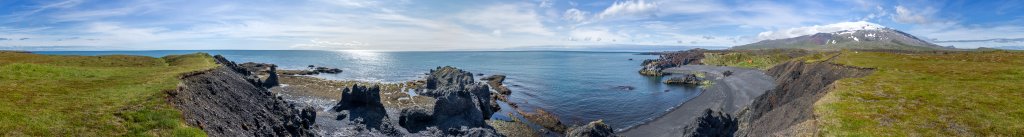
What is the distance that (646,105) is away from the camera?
220 feet

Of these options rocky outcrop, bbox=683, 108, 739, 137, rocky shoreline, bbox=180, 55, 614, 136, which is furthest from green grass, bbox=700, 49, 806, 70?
rocky outcrop, bbox=683, 108, 739, 137

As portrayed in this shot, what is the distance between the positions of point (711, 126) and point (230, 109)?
110 ft

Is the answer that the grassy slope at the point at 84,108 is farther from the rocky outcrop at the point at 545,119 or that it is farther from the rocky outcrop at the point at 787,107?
the rocky outcrop at the point at 545,119

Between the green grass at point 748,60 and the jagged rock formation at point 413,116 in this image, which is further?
the green grass at point 748,60

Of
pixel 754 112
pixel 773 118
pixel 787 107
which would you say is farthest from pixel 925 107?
pixel 754 112

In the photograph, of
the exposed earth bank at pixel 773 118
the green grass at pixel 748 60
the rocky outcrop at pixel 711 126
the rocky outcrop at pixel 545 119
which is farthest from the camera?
the green grass at pixel 748 60

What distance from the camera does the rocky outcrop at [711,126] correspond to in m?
34.2

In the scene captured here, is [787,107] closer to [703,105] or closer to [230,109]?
[703,105]

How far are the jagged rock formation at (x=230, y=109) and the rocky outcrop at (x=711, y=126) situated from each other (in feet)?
91.9

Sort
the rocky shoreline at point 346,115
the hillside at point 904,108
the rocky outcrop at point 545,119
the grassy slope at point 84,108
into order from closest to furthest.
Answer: the grassy slope at point 84,108 < the hillside at point 904,108 < the rocky shoreline at point 346,115 < the rocky outcrop at point 545,119

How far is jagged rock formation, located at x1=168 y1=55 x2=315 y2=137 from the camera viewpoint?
85.3ft

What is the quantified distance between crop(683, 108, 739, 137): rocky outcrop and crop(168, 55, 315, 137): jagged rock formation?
28020mm

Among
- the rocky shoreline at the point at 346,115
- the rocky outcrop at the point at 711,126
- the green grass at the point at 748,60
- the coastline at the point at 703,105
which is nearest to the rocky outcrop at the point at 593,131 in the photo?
the rocky shoreline at the point at 346,115

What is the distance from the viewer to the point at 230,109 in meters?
32.6
